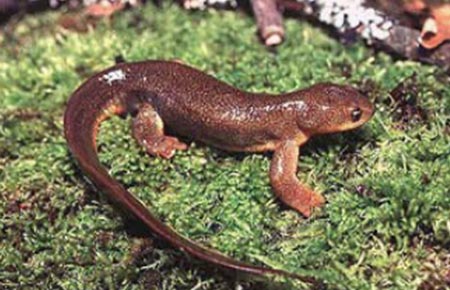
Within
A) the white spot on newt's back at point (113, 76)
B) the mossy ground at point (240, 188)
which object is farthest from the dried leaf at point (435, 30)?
the white spot on newt's back at point (113, 76)

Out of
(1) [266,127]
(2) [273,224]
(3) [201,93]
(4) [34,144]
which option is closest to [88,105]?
(4) [34,144]

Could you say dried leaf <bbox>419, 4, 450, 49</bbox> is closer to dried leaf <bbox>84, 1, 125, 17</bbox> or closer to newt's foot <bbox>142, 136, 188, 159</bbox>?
newt's foot <bbox>142, 136, 188, 159</bbox>

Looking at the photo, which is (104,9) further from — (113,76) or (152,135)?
(152,135)

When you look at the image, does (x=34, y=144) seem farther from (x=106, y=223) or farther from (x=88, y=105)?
(x=106, y=223)

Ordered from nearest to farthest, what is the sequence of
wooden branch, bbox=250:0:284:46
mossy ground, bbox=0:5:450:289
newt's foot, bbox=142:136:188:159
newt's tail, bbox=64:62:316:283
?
newt's tail, bbox=64:62:316:283
mossy ground, bbox=0:5:450:289
newt's foot, bbox=142:136:188:159
wooden branch, bbox=250:0:284:46

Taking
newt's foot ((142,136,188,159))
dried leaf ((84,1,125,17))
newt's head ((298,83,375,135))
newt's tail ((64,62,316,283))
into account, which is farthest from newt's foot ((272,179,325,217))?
dried leaf ((84,1,125,17))

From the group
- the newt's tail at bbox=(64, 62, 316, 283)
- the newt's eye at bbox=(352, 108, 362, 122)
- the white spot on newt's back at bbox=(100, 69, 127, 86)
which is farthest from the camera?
the white spot on newt's back at bbox=(100, 69, 127, 86)
